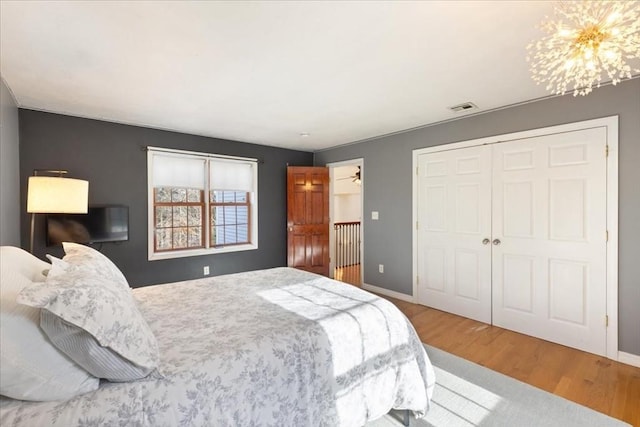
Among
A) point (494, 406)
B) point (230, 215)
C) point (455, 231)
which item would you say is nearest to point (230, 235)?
point (230, 215)

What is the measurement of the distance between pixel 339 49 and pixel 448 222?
259cm

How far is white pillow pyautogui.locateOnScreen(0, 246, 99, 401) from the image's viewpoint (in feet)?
2.95

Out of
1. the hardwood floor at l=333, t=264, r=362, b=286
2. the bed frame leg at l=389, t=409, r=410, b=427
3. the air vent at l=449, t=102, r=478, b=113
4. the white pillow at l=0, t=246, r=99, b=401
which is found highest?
the air vent at l=449, t=102, r=478, b=113

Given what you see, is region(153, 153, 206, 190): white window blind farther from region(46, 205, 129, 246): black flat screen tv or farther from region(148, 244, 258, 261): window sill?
region(148, 244, 258, 261): window sill

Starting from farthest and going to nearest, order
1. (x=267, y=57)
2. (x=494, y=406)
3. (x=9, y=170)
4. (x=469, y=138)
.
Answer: (x=469, y=138) → (x=9, y=170) → (x=267, y=57) → (x=494, y=406)

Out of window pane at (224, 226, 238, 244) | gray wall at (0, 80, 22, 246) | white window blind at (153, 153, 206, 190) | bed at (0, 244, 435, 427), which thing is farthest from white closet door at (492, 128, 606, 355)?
gray wall at (0, 80, 22, 246)

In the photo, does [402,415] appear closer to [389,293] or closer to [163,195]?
[389,293]

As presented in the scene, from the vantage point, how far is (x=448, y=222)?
145 inches

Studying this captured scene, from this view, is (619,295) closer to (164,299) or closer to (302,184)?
(164,299)

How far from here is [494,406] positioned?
1.95 meters

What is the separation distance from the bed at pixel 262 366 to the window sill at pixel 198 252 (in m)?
1.93

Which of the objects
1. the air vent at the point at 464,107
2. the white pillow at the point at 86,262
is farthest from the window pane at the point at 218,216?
the air vent at the point at 464,107

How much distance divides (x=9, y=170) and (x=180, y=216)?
1.87m

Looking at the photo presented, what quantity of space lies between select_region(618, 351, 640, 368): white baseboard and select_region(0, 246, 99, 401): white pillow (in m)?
3.78
